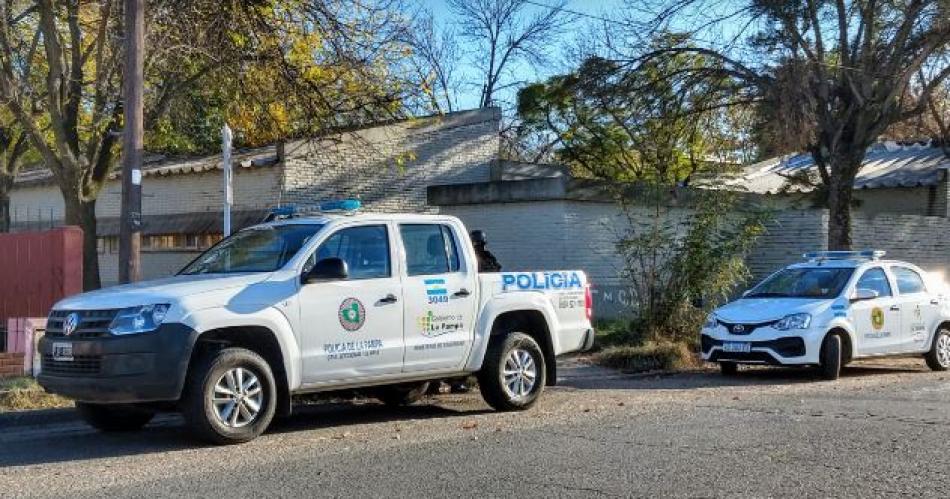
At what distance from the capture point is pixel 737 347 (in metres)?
12.5

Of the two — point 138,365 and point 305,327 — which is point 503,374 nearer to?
point 305,327

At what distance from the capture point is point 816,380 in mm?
12461

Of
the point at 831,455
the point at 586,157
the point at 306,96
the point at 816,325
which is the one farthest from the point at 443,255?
the point at 586,157

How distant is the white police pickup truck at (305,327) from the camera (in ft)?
25.1

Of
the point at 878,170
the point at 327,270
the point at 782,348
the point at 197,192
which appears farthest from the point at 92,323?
the point at 878,170

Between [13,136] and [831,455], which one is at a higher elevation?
[13,136]

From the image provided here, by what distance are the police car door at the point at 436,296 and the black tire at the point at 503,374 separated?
0.37m

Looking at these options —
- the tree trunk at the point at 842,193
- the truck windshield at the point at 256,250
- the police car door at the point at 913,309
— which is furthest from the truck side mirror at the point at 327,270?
the tree trunk at the point at 842,193

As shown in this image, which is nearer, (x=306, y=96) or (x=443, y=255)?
(x=443, y=255)

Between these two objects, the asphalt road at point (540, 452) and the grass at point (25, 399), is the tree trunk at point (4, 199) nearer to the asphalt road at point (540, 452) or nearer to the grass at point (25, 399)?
the grass at point (25, 399)

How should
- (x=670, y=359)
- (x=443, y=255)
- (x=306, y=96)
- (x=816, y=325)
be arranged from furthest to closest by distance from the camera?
(x=306, y=96)
(x=670, y=359)
(x=816, y=325)
(x=443, y=255)

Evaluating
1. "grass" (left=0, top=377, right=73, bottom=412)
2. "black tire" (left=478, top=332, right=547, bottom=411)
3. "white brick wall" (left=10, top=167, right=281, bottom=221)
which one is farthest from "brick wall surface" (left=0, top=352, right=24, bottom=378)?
"white brick wall" (left=10, top=167, right=281, bottom=221)

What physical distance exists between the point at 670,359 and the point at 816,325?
7.14 feet

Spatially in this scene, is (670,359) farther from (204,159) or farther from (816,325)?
(204,159)
